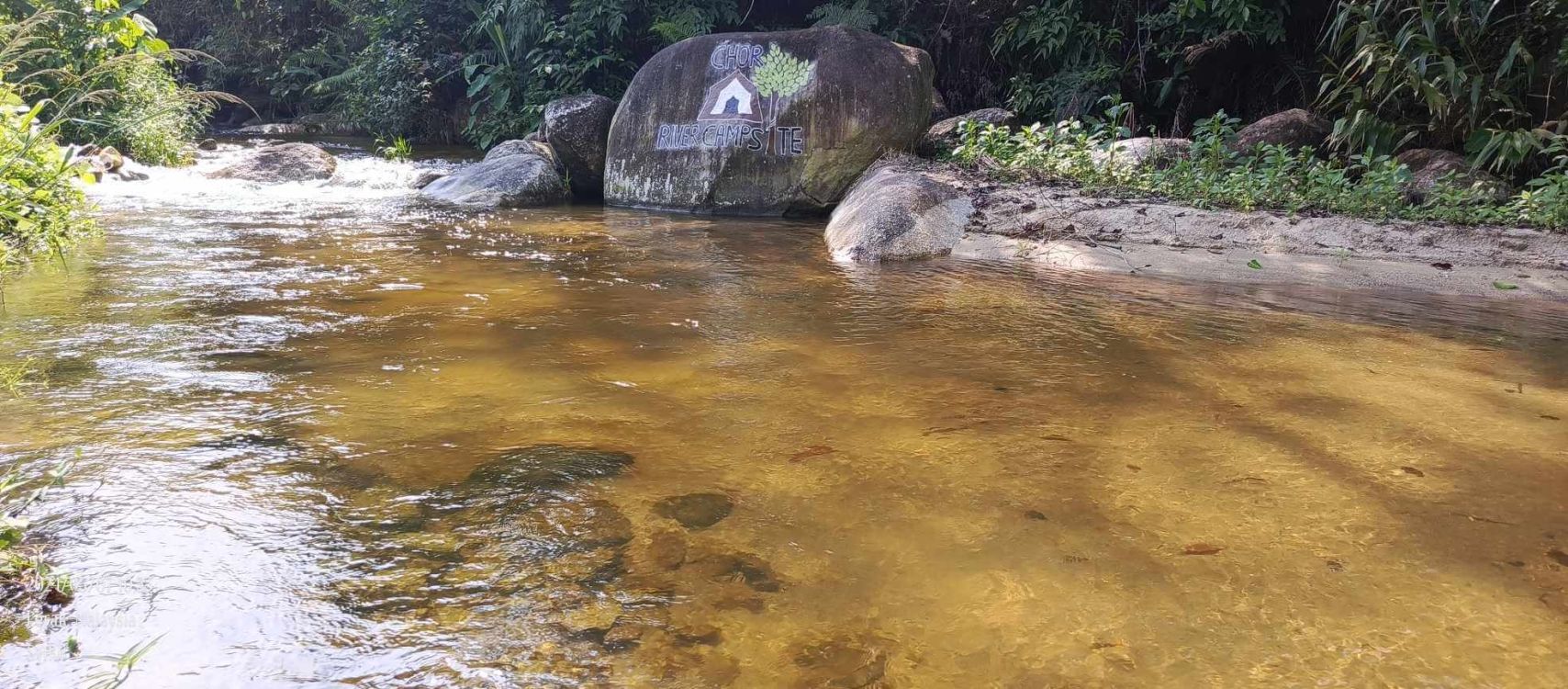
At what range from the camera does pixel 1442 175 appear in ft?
21.4

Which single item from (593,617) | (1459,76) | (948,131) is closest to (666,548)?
(593,617)

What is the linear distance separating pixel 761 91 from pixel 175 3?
14883 mm

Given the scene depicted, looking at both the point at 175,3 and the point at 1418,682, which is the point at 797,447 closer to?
the point at 1418,682

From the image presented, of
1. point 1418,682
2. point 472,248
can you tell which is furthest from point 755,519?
point 472,248

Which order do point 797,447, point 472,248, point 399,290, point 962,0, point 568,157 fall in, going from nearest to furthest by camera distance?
point 797,447
point 399,290
point 472,248
point 568,157
point 962,0

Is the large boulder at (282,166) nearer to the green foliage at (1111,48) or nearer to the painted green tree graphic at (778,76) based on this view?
the painted green tree graphic at (778,76)

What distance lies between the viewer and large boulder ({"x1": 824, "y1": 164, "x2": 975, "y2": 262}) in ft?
19.6

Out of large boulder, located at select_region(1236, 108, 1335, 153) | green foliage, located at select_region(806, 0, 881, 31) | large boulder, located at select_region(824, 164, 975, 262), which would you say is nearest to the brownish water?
large boulder, located at select_region(824, 164, 975, 262)

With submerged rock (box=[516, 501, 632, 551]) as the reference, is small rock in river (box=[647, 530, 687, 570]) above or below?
below

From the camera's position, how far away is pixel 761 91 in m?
8.30

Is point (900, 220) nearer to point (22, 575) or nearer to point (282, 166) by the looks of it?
point (22, 575)

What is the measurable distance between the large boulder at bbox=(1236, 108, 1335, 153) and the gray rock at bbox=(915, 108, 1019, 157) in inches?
81.6

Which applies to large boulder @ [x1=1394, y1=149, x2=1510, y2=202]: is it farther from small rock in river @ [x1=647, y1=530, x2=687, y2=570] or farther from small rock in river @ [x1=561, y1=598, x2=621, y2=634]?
small rock in river @ [x1=561, y1=598, x2=621, y2=634]

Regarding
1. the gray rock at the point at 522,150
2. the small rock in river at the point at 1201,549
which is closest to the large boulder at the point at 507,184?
the gray rock at the point at 522,150
